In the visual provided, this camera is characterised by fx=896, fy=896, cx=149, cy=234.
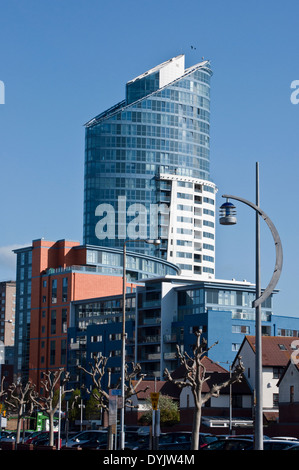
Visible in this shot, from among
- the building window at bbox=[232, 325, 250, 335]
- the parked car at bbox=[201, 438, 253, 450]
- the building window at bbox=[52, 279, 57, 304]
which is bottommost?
the parked car at bbox=[201, 438, 253, 450]

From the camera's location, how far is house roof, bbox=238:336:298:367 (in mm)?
92250

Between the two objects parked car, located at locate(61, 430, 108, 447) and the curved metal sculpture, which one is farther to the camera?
parked car, located at locate(61, 430, 108, 447)

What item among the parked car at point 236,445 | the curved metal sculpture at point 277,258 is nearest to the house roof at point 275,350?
the parked car at point 236,445

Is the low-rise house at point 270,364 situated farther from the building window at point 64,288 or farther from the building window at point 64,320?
the building window at point 64,288

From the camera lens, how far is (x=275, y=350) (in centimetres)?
9431

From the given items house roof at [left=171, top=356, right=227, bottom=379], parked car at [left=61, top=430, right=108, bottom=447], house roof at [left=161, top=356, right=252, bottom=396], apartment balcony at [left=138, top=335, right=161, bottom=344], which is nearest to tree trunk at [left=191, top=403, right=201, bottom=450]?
parked car at [left=61, top=430, right=108, bottom=447]

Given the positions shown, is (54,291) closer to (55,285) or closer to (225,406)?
(55,285)

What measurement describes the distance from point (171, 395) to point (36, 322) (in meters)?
60.4

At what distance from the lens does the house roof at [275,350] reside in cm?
9225

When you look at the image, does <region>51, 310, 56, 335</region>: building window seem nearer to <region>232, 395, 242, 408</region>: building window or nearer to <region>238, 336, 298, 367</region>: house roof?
<region>238, 336, 298, 367</region>: house roof

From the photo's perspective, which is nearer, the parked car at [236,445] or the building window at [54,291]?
the parked car at [236,445]

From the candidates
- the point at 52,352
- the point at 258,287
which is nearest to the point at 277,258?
the point at 258,287

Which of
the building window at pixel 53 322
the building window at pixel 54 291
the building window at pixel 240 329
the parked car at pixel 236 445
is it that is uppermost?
the building window at pixel 54 291
